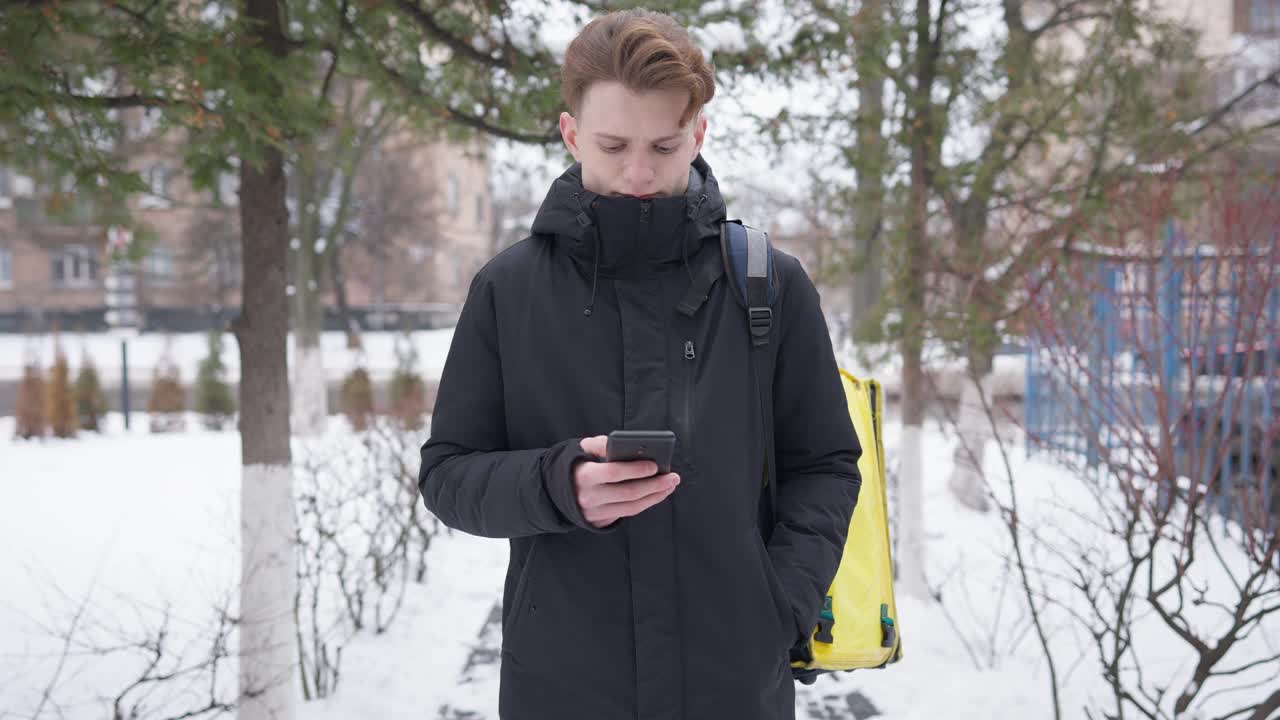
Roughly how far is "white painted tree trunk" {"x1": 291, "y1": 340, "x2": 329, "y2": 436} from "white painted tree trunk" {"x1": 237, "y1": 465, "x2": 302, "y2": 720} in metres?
8.96

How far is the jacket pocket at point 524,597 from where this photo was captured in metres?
1.41

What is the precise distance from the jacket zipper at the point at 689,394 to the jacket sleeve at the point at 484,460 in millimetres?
227

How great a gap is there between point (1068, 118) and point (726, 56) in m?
3.35

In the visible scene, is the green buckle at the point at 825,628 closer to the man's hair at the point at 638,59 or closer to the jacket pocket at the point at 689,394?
the jacket pocket at the point at 689,394

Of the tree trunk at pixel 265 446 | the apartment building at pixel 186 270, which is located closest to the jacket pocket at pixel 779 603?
the tree trunk at pixel 265 446

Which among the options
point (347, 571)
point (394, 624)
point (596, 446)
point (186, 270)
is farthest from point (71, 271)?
point (596, 446)

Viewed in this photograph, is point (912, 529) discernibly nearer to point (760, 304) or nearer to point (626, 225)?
point (760, 304)

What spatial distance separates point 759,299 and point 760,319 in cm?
3

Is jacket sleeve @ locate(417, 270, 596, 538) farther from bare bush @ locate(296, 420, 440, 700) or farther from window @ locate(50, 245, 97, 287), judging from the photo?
window @ locate(50, 245, 97, 287)

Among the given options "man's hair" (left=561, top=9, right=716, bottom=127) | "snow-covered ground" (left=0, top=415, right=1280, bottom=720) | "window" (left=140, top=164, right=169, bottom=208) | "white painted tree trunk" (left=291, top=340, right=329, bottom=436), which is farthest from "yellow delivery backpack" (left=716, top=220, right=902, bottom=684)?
"white painted tree trunk" (left=291, top=340, right=329, bottom=436)

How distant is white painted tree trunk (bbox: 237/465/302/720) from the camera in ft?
11.7

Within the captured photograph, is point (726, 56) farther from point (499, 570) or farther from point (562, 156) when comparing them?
point (499, 570)

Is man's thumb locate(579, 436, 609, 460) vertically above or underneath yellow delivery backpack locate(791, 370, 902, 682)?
above

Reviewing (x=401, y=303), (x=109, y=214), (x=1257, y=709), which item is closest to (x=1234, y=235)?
(x=1257, y=709)
